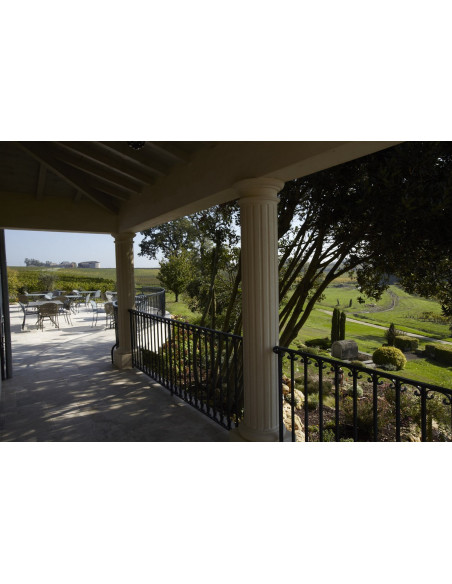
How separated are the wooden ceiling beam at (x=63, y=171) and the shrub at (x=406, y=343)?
31.3ft

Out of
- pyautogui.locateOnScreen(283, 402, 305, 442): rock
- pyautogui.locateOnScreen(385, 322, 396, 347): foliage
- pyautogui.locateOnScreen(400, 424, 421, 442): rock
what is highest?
pyautogui.locateOnScreen(385, 322, 396, 347): foliage

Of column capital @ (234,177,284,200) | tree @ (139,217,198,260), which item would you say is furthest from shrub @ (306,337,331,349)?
column capital @ (234,177,284,200)

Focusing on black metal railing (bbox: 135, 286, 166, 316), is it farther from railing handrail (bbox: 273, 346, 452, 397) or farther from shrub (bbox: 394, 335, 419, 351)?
shrub (bbox: 394, 335, 419, 351)

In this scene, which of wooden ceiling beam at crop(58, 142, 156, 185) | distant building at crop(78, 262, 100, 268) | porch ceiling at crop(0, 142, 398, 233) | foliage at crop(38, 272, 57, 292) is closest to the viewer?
porch ceiling at crop(0, 142, 398, 233)

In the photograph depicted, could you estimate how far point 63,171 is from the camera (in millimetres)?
3979

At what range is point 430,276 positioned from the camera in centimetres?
399

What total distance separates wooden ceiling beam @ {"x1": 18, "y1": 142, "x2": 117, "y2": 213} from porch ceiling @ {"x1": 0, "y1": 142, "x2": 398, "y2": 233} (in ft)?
0.04

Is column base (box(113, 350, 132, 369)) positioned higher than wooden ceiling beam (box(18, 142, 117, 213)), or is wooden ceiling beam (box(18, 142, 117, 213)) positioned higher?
wooden ceiling beam (box(18, 142, 117, 213))

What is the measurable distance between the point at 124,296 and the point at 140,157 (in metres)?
2.70

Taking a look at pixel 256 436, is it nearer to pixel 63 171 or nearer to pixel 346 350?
pixel 63 171

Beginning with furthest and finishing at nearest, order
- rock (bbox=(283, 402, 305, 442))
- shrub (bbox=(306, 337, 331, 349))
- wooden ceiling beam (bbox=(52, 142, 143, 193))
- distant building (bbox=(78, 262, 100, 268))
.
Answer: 1. distant building (bbox=(78, 262, 100, 268))
2. shrub (bbox=(306, 337, 331, 349))
3. rock (bbox=(283, 402, 305, 442))
4. wooden ceiling beam (bbox=(52, 142, 143, 193))

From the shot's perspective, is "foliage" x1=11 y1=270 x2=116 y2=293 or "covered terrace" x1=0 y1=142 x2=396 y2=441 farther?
"foliage" x1=11 y1=270 x2=116 y2=293

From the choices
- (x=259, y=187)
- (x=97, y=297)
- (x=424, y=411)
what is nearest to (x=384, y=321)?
(x=259, y=187)

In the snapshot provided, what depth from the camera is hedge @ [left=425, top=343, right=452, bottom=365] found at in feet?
32.9
